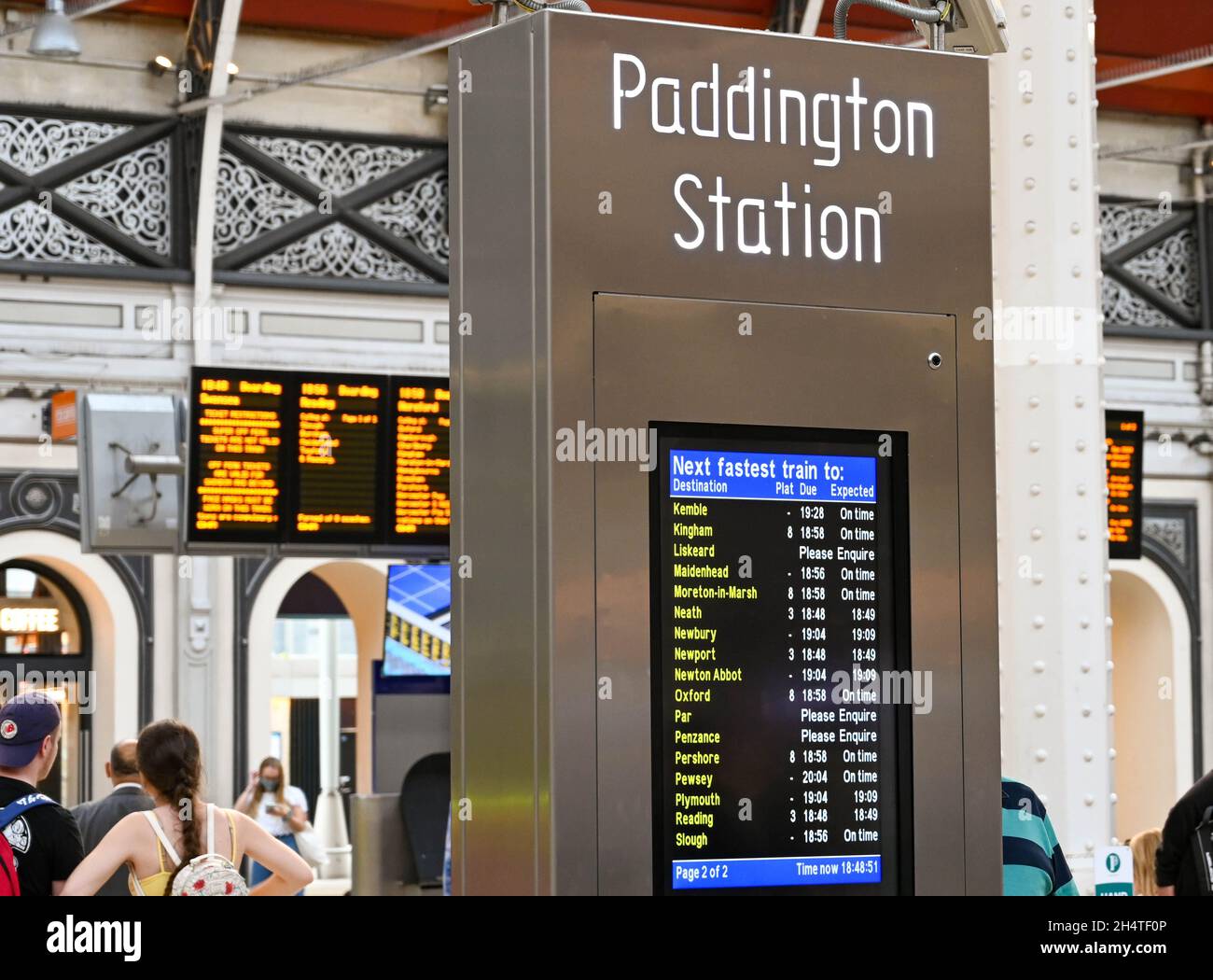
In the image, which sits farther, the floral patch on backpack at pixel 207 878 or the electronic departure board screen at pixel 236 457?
the electronic departure board screen at pixel 236 457

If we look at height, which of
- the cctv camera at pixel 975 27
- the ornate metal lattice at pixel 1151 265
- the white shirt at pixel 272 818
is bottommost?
the white shirt at pixel 272 818

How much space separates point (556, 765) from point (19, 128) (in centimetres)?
1048

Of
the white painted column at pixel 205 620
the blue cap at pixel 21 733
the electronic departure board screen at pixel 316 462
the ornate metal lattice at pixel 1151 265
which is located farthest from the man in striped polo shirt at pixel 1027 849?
the ornate metal lattice at pixel 1151 265

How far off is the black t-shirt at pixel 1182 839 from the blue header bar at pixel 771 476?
2580 mm

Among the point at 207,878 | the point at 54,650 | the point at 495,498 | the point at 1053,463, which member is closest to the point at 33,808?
the point at 207,878

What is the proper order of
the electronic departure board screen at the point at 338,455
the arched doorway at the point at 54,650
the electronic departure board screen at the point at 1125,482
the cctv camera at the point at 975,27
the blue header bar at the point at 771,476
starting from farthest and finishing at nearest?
the arched doorway at the point at 54,650 → the electronic departure board screen at the point at 1125,482 → the electronic departure board screen at the point at 338,455 → the cctv camera at the point at 975,27 → the blue header bar at the point at 771,476

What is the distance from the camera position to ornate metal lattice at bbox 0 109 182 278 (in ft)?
38.8

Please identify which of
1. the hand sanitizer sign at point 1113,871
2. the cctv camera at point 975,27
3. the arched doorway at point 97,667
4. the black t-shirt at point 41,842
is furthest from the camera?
the arched doorway at point 97,667

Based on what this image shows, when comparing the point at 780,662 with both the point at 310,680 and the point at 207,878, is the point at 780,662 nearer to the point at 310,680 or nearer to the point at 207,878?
the point at 207,878

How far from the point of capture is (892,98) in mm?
2789

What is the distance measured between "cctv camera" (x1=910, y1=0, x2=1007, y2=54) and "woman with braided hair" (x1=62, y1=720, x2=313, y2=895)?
248cm

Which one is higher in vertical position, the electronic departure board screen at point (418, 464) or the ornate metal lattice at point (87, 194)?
the ornate metal lattice at point (87, 194)

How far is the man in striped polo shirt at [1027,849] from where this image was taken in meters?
3.01

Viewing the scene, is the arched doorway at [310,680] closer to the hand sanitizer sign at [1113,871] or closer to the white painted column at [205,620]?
the white painted column at [205,620]
